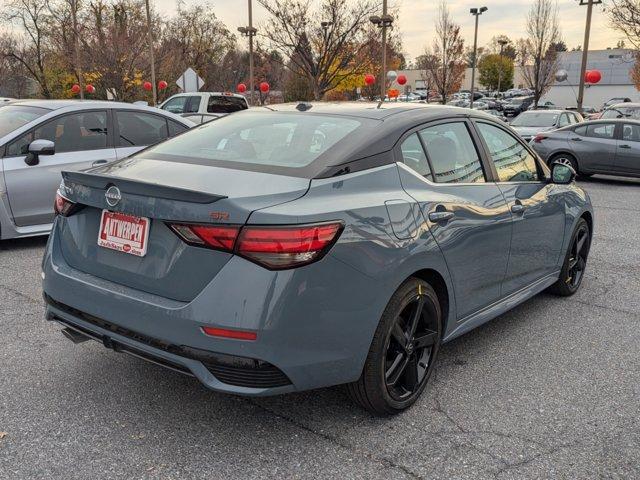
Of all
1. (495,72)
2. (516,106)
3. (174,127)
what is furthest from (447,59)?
(495,72)

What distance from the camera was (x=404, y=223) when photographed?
2.89 metres

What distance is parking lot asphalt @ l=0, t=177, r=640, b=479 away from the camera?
262 centimetres

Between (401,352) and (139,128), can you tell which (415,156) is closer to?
(401,352)

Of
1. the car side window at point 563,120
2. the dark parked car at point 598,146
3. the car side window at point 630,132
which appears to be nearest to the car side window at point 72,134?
the dark parked car at point 598,146

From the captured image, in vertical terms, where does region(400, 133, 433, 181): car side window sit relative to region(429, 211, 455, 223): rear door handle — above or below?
above

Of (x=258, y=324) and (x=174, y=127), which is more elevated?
(x=174, y=127)

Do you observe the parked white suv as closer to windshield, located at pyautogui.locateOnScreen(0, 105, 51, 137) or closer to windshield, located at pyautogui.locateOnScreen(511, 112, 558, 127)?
windshield, located at pyautogui.locateOnScreen(511, 112, 558, 127)

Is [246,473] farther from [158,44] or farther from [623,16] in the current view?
[158,44]

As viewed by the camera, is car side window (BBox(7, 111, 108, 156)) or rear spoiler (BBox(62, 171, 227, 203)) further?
Result: car side window (BBox(7, 111, 108, 156))

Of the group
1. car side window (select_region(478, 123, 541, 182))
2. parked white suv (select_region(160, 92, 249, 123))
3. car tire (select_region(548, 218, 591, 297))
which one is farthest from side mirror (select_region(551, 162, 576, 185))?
parked white suv (select_region(160, 92, 249, 123))

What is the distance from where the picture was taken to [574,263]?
16.9 ft

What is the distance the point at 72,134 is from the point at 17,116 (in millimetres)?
636

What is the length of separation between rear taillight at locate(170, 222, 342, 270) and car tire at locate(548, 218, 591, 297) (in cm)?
315

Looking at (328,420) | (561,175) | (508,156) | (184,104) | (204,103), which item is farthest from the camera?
(184,104)
